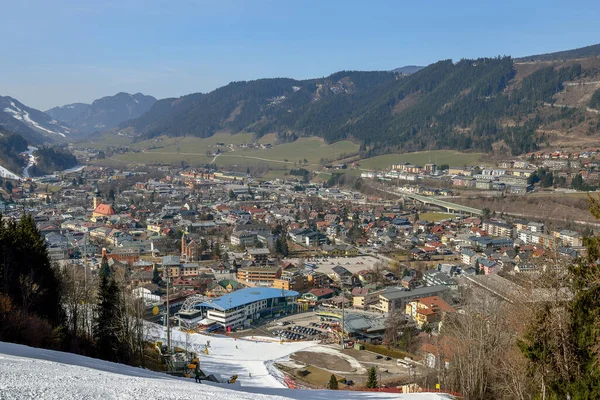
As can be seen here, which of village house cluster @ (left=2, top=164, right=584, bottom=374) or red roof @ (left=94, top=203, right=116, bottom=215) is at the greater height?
red roof @ (left=94, top=203, right=116, bottom=215)

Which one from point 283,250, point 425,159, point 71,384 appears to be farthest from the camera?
point 425,159

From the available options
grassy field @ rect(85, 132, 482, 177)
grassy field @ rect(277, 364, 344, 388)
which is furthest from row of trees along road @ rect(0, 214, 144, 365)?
grassy field @ rect(85, 132, 482, 177)

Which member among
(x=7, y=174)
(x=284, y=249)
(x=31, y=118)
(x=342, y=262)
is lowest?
(x=342, y=262)

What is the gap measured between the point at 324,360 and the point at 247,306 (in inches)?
138

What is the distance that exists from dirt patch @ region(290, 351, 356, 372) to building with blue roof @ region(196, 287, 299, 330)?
2.72 m

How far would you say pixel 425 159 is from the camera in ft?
139

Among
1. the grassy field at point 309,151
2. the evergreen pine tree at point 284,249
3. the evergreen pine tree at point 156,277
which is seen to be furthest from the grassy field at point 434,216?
the grassy field at point 309,151

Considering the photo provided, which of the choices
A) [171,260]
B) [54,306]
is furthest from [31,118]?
[54,306]

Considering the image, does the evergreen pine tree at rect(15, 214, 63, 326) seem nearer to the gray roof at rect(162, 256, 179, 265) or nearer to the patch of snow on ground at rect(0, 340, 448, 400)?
the patch of snow on ground at rect(0, 340, 448, 400)

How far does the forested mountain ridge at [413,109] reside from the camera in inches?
1730

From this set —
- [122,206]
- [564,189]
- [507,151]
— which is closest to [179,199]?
[122,206]

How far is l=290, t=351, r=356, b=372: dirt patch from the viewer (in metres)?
9.57

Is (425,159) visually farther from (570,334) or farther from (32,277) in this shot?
(570,334)

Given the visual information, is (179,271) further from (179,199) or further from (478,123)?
(478,123)
